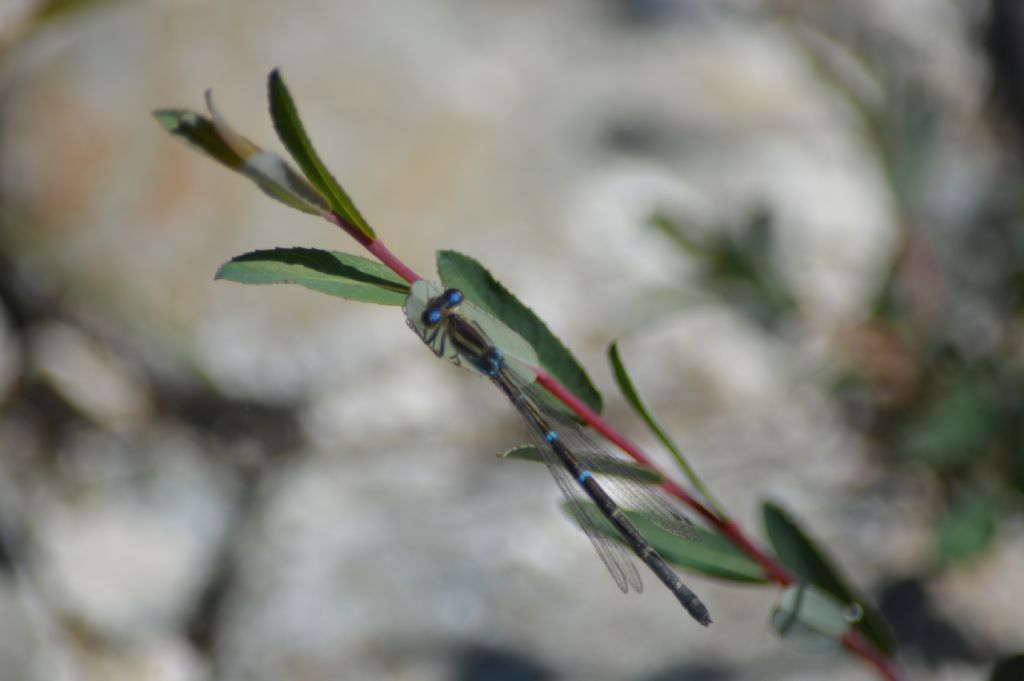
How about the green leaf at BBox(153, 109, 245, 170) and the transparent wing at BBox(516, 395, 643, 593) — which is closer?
the green leaf at BBox(153, 109, 245, 170)

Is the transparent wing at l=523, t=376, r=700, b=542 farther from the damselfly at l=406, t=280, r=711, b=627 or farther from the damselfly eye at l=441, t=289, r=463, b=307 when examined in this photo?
the damselfly eye at l=441, t=289, r=463, b=307

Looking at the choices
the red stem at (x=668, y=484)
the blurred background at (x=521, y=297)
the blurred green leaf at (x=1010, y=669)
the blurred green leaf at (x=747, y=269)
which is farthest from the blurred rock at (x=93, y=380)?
the blurred green leaf at (x=1010, y=669)

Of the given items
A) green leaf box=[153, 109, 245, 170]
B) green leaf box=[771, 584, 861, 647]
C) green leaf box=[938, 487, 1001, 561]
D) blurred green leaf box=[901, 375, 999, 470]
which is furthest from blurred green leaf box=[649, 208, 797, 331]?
green leaf box=[153, 109, 245, 170]

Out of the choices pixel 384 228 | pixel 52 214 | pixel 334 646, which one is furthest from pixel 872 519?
pixel 52 214

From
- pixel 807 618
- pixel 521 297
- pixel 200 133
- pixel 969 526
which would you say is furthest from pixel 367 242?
pixel 521 297

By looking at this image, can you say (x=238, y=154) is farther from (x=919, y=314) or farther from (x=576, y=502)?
(x=919, y=314)

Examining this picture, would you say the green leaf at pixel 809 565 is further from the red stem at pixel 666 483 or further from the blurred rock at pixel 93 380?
the blurred rock at pixel 93 380
